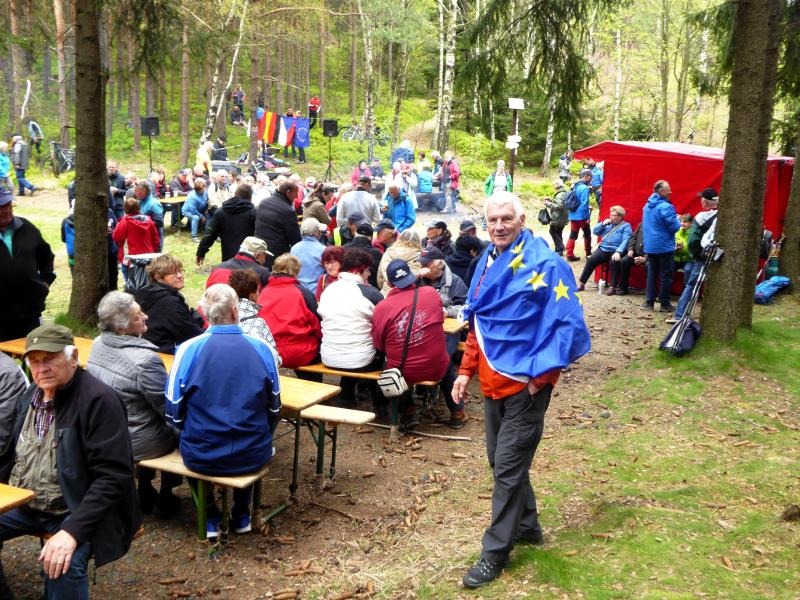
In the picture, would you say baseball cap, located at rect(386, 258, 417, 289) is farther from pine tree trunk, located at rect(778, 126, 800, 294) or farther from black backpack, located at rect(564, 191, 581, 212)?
black backpack, located at rect(564, 191, 581, 212)

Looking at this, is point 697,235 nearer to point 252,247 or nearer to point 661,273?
point 661,273

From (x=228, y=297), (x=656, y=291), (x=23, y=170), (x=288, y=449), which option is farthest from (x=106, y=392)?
(x=23, y=170)

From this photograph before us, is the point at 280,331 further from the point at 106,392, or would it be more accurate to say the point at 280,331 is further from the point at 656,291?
the point at 656,291

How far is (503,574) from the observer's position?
12.1 feet

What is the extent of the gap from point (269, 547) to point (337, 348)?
6.96ft

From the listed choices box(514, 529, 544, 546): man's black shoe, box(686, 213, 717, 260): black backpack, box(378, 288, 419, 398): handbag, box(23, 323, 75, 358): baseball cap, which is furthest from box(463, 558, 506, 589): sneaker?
box(686, 213, 717, 260): black backpack

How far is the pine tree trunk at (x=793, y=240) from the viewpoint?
33.1 feet

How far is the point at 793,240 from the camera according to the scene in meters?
10.4

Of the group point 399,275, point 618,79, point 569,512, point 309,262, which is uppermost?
point 618,79

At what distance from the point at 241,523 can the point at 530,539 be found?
1.86 m

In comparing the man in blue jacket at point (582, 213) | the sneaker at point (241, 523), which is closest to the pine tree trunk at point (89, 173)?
the sneaker at point (241, 523)

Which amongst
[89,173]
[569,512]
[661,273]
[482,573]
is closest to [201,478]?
[482,573]

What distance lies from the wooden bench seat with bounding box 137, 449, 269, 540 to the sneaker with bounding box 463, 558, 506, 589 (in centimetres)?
134

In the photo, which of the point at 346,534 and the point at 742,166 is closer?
the point at 346,534
